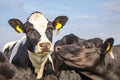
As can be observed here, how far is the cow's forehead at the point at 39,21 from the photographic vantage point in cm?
1263

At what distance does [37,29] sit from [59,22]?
1.13m

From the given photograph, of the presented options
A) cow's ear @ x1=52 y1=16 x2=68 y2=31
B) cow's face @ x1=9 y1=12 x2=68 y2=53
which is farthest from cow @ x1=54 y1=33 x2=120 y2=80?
cow's ear @ x1=52 y1=16 x2=68 y2=31

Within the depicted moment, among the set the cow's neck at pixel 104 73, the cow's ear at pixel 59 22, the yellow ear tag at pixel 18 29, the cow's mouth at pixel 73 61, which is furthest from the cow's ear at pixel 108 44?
the yellow ear tag at pixel 18 29

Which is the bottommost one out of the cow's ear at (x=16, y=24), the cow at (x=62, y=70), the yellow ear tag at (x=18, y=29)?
the cow at (x=62, y=70)

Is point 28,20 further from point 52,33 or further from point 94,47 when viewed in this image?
point 94,47

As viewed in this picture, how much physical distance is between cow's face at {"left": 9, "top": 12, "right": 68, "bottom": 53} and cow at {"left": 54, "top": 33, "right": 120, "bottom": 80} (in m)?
1.04

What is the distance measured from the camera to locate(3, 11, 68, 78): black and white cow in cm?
1215

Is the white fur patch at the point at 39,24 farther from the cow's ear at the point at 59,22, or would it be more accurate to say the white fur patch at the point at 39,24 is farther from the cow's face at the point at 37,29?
the cow's ear at the point at 59,22

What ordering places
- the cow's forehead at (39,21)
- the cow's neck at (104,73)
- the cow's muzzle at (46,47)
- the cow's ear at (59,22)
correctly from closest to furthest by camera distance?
the cow's neck at (104,73), the cow's muzzle at (46,47), the cow's forehead at (39,21), the cow's ear at (59,22)

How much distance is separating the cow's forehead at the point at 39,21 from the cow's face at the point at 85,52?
5.74 feet

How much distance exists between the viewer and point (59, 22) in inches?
534

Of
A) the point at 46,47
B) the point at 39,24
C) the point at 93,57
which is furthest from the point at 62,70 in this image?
the point at 93,57

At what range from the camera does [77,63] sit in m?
10.9

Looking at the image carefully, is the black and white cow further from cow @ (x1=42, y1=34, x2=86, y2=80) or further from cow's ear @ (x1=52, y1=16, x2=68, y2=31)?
cow @ (x1=42, y1=34, x2=86, y2=80)
